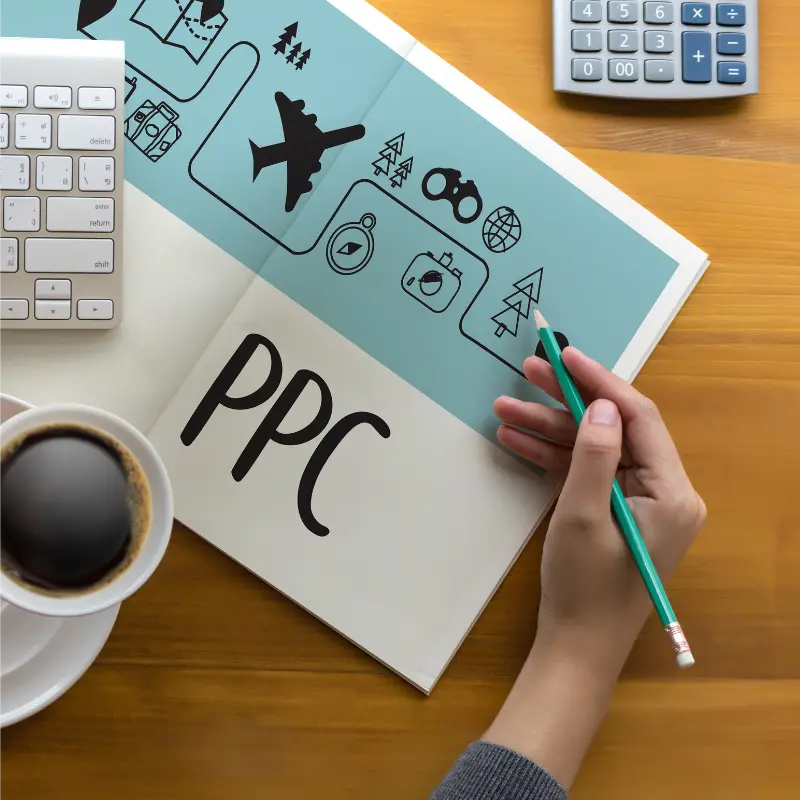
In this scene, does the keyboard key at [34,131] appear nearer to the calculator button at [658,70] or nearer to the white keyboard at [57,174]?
the white keyboard at [57,174]

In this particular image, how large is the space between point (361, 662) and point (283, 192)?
0.97 ft

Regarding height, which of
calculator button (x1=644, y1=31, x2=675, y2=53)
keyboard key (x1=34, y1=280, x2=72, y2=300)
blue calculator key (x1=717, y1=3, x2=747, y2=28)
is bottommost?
keyboard key (x1=34, y1=280, x2=72, y2=300)

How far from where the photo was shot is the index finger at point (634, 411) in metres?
0.46

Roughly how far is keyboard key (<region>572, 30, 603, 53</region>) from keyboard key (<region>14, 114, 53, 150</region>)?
0.32 meters

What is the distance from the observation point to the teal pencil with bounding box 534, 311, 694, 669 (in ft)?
1.38

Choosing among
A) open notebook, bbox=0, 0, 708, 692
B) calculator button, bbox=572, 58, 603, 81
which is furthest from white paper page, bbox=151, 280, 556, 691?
calculator button, bbox=572, 58, 603, 81

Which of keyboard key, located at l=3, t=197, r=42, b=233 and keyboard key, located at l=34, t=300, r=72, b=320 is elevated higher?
keyboard key, located at l=3, t=197, r=42, b=233

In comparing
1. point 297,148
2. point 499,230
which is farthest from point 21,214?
point 499,230

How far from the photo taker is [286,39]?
0.47m

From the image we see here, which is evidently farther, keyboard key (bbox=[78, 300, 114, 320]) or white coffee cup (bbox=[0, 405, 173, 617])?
keyboard key (bbox=[78, 300, 114, 320])

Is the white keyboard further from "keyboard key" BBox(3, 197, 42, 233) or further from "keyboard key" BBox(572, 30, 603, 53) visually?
"keyboard key" BBox(572, 30, 603, 53)

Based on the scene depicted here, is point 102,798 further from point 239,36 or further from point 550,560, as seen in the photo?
point 239,36

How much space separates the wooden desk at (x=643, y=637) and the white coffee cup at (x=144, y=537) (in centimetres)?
12

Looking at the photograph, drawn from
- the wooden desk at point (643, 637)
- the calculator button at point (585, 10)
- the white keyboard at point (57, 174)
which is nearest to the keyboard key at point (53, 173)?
the white keyboard at point (57, 174)
